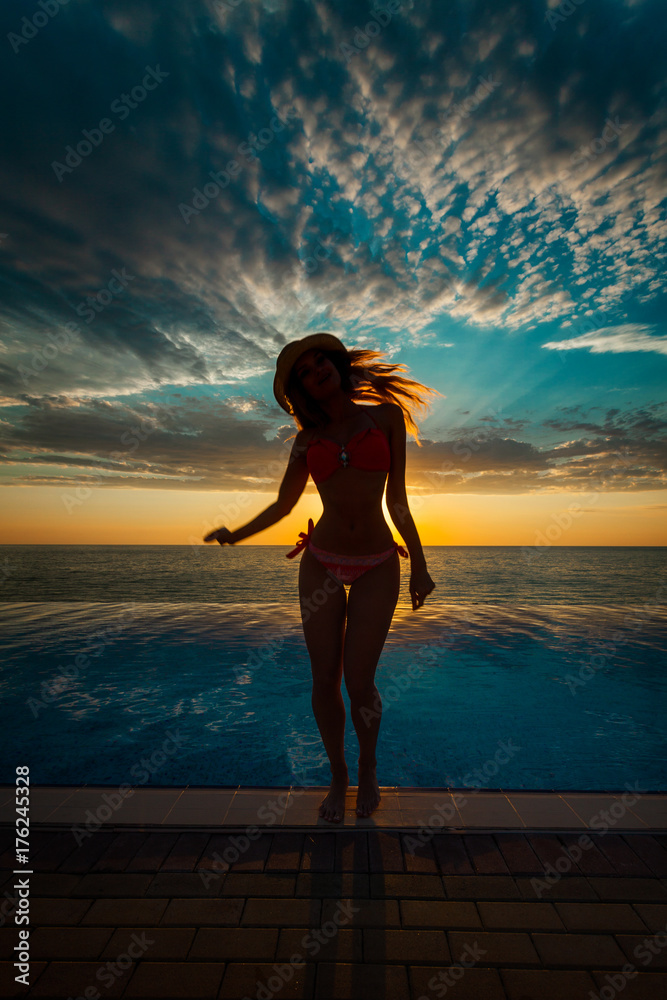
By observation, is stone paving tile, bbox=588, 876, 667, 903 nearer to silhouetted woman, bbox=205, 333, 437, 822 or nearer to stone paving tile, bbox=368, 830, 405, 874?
stone paving tile, bbox=368, 830, 405, 874

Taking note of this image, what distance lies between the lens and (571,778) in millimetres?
3967

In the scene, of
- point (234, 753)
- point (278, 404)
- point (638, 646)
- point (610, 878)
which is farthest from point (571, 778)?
point (638, 646)

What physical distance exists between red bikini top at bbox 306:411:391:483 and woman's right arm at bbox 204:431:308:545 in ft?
0.50

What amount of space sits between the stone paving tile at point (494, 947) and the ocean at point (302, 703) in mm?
1828

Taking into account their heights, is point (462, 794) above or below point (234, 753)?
above

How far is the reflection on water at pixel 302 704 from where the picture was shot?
414 centimetres

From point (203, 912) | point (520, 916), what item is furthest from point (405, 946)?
point (203, 912)

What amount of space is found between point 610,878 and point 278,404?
10.5 feet

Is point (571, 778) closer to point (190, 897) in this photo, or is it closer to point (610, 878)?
point (610, 878)

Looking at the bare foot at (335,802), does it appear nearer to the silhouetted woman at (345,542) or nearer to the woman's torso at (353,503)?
the silhouetted woman at (345,542)

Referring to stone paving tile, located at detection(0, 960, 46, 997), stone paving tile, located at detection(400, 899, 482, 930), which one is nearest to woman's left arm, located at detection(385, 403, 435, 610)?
stone paving tile, located at detection(400, 899, 482, 930)

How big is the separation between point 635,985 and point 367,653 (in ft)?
5.47

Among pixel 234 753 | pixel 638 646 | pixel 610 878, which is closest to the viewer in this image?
pixel 610 878

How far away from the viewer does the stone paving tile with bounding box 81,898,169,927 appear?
6.55ft
